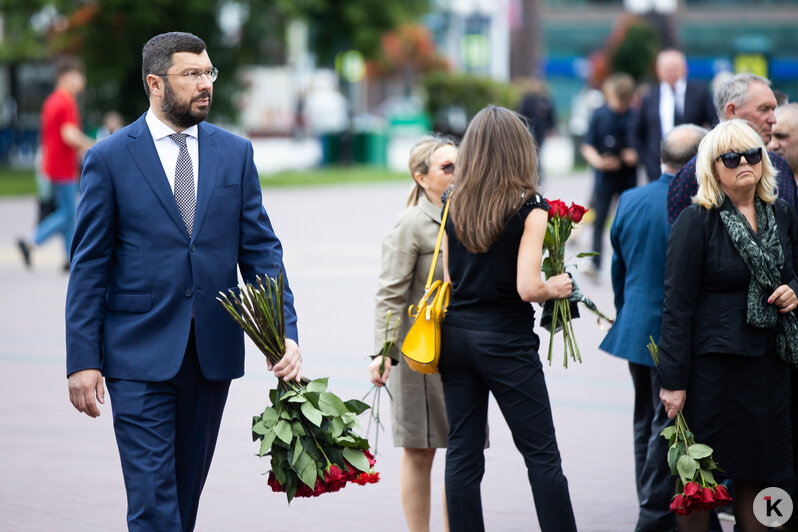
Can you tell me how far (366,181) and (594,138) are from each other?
1710 centimetres

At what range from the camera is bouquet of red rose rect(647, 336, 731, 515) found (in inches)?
169

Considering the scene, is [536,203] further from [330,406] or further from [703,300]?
[330,406]

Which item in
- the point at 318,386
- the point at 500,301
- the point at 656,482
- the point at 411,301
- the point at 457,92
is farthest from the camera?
the point at 457,92

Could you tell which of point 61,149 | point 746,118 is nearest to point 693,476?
point 746,118

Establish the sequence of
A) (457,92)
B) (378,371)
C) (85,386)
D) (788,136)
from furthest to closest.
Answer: (457,92), (788,136), (378,371), (85,386)

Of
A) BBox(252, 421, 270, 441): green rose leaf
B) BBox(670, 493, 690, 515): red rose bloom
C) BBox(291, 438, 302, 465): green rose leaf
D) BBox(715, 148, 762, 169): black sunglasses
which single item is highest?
BBox(715, 148, 762, 169): black sunglasses

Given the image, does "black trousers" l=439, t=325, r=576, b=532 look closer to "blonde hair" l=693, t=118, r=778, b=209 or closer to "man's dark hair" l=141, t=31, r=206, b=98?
"blonde hair" l=693, t=118, r=778, b=209

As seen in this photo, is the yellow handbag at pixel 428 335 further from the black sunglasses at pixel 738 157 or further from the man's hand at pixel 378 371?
the black sunglasses at pixel 738 157

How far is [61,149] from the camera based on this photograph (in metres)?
13.3

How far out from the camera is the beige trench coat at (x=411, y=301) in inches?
192

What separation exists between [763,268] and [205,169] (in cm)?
201

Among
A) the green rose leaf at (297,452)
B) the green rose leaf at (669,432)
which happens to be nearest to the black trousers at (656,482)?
the green rose leaf at (669,432)

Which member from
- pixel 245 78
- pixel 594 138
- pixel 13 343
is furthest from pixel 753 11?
pixel 13 343

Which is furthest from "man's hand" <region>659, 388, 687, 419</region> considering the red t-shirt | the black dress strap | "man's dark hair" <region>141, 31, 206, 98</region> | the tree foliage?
the tree foliage
